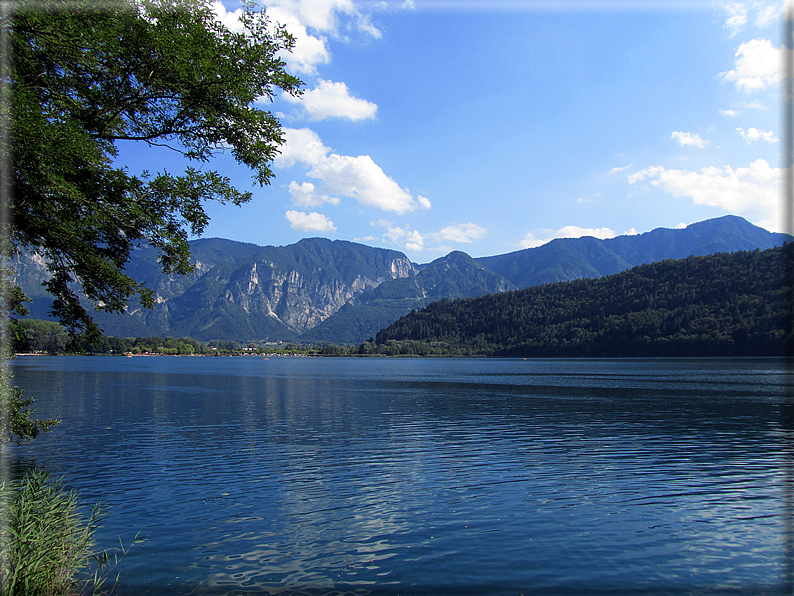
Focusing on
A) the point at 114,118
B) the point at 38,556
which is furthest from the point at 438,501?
the point at 114,118

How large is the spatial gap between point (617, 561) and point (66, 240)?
2097 centimetres

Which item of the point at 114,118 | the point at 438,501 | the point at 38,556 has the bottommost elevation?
the point at 438,501

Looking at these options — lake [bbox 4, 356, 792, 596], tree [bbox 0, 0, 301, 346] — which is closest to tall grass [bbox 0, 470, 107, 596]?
lake [bbox 4, 356, 792, 596]

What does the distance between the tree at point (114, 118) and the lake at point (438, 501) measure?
31.8ft

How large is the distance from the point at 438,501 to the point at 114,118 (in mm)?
20197

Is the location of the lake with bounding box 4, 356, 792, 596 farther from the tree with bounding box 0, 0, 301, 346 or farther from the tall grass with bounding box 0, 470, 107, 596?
the tree with bounding box 0, 0, 301, 346

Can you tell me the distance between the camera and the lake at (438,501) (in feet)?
48.6

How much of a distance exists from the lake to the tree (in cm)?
968

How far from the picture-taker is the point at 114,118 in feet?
53.7

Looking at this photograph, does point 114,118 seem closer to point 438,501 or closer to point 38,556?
point 38,556

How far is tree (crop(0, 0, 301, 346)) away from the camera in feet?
43.1

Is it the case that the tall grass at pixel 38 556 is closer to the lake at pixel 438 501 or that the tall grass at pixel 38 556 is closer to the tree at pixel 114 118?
the lake at pixel 438 501

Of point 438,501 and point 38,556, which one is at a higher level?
point 38,556

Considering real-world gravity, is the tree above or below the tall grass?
above
